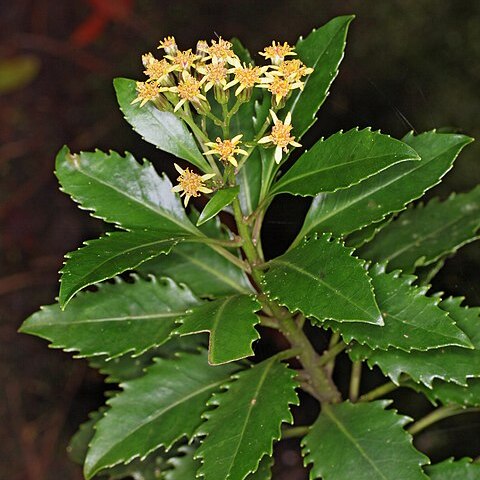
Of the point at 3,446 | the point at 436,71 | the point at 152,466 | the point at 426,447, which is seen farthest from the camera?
the point at 3,446

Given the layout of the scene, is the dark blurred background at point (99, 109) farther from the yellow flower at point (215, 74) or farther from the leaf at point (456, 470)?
the yellow flower at point (215, 74)

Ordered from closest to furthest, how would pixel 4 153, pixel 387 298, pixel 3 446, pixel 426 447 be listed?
1. pixel 387 298
2. pixel 426 447
3. pixel 3 446
4. pixel 4 153

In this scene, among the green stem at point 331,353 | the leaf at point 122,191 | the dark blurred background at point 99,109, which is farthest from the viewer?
the dark blurred background at point 99,109

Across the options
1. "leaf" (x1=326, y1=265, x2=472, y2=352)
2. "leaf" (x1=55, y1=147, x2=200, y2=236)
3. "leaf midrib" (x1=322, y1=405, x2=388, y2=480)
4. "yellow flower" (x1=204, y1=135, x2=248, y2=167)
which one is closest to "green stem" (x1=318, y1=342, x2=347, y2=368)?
"leaf midrib" (x1=322, y1=405, x2=388, y2=480)

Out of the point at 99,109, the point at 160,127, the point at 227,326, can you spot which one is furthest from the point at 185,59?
the point at 99,109

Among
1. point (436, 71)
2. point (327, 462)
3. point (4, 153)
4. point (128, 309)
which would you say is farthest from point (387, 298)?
point (4, 153)

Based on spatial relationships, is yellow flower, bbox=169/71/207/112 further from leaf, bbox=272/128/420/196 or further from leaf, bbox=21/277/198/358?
leaf, bbox=21/277/198/358

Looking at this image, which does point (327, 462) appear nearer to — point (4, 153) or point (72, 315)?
point (72, 315)

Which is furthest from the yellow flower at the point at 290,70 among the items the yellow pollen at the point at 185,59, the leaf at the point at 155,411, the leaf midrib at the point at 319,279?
the leaf at the point at 155,411
